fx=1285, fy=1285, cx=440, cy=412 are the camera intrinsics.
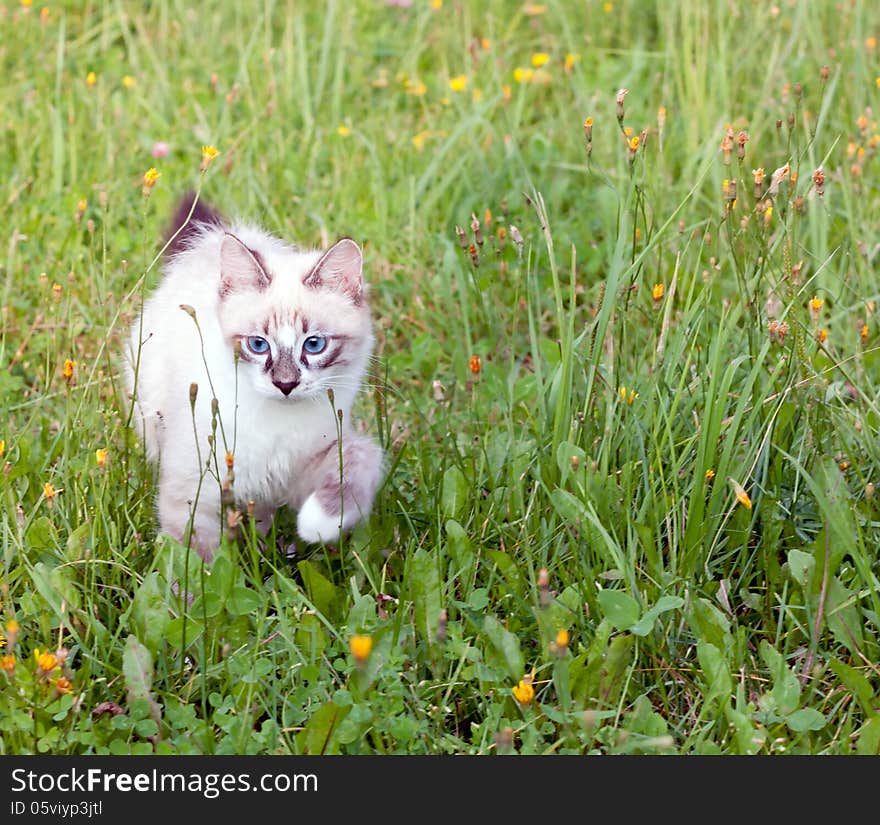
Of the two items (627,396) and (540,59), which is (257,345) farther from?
(540,59)

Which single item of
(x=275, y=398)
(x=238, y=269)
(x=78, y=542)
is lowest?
(x=78, y=542)

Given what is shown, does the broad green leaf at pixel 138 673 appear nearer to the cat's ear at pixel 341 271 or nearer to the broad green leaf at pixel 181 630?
the broad green leaf at pixel 181 630

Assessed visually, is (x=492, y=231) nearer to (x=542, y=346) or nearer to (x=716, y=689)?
(x=542, y=346)

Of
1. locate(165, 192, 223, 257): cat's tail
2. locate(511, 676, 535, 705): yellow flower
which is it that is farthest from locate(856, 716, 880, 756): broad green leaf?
locate(165, 192, 223, 257): cat's tail

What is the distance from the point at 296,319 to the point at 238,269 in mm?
207

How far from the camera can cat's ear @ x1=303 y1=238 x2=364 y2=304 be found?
298cm

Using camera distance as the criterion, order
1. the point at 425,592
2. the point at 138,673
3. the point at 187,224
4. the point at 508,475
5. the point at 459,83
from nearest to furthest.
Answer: the point at 138,673 < the point at 425,592 < the point at 508,475 < the point at 187,224 < the point at 459,83

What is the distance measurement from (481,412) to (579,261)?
1101 millimetres

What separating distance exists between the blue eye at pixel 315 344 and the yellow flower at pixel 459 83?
250cm

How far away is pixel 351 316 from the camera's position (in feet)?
9.96

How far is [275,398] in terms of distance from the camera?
287 centimetres

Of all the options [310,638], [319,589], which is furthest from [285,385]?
[310,638]

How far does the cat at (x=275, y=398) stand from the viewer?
9.43 ft

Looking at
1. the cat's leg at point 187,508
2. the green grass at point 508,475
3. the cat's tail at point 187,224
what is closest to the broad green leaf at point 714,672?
the green grass at point 508,475
